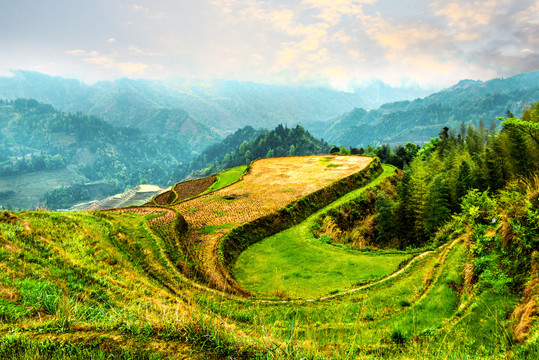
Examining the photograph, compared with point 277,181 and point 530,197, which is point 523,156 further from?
point 277,181

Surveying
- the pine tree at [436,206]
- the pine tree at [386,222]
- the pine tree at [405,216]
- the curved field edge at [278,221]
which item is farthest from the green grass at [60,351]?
Result: the pine tree at [405,216]

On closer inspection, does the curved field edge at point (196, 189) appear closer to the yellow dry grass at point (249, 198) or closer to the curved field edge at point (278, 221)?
the yellow dry grass at point (249, 198)

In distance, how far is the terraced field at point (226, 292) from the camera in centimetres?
295

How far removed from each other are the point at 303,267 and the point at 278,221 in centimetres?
588

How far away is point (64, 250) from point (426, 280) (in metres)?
11.0

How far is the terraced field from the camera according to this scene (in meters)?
2.95

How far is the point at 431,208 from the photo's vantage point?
60.8ft

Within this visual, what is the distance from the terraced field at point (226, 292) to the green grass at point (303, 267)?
78 millimetres

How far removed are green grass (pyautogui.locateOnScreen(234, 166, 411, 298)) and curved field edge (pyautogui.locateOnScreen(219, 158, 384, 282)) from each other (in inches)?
19.6

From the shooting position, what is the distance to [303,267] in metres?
12.6

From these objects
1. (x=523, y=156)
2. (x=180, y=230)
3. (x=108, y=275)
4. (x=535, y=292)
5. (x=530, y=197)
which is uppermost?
(x=523, y=156)

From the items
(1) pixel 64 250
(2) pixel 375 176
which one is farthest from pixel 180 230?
(2) pixel 375 176

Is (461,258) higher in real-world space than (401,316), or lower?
higher

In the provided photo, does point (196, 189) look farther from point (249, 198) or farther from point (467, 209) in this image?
point (467, 209)
